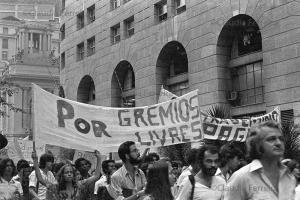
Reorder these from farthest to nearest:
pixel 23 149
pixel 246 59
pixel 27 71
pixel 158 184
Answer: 1. pixel 27 71
2. pixel 246 59
3. pixel 23 149
4. pixel 158 184

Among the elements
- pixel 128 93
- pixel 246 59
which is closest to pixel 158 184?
pixel 246 59

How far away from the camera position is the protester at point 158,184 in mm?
5113

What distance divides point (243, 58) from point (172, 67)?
17.9 feet

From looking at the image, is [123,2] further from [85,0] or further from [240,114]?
[240,114]

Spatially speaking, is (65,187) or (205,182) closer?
(205,182)

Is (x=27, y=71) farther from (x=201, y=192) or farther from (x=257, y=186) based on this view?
(x=257, y=186)

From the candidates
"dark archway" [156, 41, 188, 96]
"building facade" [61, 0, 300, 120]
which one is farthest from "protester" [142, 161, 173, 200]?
"dark archway" [156, 41, 188, 96]

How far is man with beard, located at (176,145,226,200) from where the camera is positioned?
560cm

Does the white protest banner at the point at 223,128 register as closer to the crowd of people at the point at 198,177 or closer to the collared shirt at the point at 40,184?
the crowd of people at the point at 198,177

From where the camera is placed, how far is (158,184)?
5172 mm

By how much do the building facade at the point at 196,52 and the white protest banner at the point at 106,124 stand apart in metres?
10.2

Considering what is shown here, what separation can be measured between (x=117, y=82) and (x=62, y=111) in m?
23.5

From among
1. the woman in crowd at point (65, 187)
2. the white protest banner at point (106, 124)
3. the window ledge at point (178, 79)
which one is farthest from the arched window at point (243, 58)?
the woman in crowd at point (65, 187)

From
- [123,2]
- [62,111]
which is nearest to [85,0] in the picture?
[123,2]
